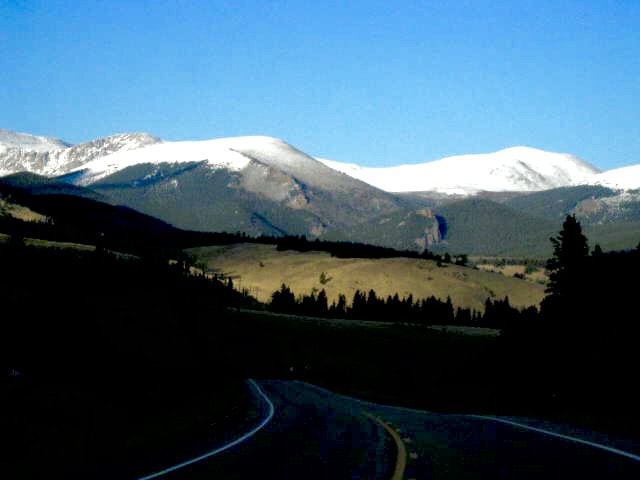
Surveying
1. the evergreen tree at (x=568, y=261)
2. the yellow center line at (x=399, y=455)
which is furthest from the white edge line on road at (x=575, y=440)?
the evergreen tree at (x=568, y=261)

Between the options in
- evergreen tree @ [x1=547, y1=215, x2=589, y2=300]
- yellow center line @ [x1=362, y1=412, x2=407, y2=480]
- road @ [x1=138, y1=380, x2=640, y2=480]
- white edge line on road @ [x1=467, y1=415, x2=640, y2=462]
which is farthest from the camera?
evergreen tree @ [x1=547, y1=215, x2=589, y2=300]

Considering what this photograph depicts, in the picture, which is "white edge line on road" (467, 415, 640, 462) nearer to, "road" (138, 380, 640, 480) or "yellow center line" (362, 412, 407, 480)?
"road" (138, 380, 640, 480)

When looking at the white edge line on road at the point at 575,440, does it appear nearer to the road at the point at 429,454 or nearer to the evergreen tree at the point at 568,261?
the road at the point at 429,454

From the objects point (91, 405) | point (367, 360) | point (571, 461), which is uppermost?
point (571, 461)

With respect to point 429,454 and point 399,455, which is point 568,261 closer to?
point 429,454

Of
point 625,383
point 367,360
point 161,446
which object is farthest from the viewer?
point 367,360

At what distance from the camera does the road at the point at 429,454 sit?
52.7ft

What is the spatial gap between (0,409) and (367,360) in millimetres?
106969

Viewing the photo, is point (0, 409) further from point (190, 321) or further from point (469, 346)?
point (469, 346)

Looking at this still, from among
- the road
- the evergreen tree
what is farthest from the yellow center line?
the evergreen tree

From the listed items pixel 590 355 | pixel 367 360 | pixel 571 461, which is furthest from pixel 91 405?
pixel 367 360

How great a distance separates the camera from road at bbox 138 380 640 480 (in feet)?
52.7

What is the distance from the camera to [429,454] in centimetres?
1944

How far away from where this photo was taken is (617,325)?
51.2 meters
